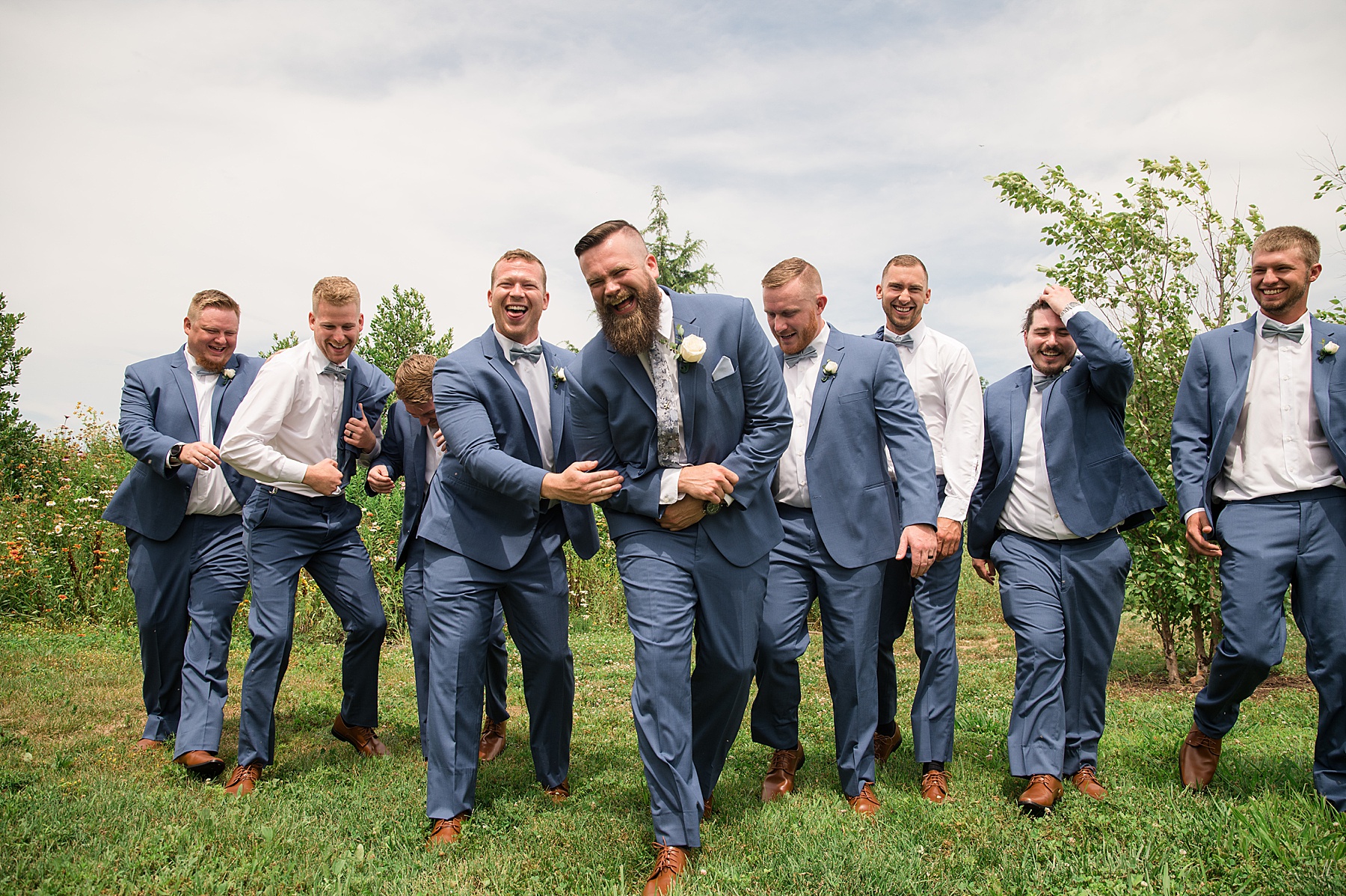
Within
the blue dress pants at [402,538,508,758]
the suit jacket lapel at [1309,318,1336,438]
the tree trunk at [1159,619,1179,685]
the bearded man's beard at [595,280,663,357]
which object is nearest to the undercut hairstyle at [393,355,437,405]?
the blue dress pants at [402,538,508,758]

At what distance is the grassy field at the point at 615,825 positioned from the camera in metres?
3.53

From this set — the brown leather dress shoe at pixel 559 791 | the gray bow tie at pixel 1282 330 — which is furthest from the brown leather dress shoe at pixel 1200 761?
the brown leather dress shoe at pixel 559 791

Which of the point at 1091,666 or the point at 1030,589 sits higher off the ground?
the point at 1030,589

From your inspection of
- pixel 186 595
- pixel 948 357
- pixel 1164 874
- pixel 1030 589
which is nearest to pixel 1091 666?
pixel 1030 589

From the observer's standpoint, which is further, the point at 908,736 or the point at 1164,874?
the point at 908,736

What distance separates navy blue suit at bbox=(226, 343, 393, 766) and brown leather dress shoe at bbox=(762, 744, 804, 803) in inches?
95.5

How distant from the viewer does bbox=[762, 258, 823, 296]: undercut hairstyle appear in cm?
495

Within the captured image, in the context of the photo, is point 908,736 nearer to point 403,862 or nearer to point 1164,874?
point 1164,874

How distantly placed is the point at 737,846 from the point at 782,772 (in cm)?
97

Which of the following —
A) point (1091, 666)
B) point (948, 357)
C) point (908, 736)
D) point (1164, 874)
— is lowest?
point (908, 736)

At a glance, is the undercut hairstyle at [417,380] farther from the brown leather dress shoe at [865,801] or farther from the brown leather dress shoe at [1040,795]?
the brown leather dress shoe at [1040,795]

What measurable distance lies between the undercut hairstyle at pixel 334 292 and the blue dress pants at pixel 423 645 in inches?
57.4

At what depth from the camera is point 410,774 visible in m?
5.07

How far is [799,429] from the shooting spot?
496 cm
